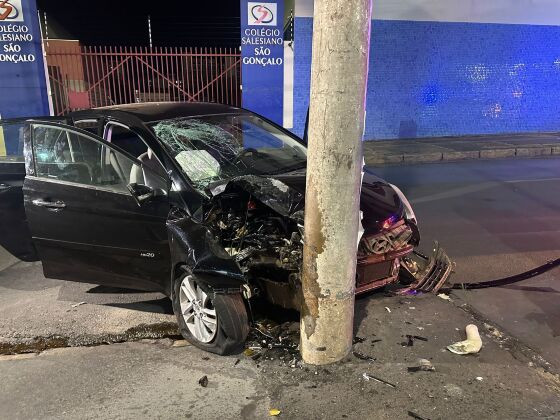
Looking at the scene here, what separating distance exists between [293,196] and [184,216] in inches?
31.2

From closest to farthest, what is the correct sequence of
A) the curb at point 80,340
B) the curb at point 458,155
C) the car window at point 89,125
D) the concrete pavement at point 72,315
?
1. the curb at point 80,340
2. the concrete pavement at point 72,315
3. the car window at point 89,125
4. the curb at point 458,155

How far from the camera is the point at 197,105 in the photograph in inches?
191

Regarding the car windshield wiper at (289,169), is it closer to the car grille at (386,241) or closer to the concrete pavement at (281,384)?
the car grille at (386,241)

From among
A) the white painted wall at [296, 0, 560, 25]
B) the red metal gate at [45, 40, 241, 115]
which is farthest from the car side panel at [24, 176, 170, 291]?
the white painted wall at [296, 0, 560, 25]

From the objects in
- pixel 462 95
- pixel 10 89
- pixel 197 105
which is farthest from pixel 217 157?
pixel 462 95

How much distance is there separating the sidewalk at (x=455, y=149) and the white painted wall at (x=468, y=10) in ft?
10.6

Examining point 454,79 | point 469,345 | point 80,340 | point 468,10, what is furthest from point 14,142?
point 468,10

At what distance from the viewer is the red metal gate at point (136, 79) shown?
1202 cm

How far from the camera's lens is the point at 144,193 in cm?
366

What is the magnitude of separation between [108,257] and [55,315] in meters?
0.75

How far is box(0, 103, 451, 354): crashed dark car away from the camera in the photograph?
11.2ft

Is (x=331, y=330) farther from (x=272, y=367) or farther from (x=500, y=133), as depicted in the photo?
(x=500, y=133)

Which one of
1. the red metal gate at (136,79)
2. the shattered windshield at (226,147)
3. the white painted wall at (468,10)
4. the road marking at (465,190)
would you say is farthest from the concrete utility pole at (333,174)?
the white painted wall at (468,10)

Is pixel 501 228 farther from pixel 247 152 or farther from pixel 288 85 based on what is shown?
pixel 288 85
